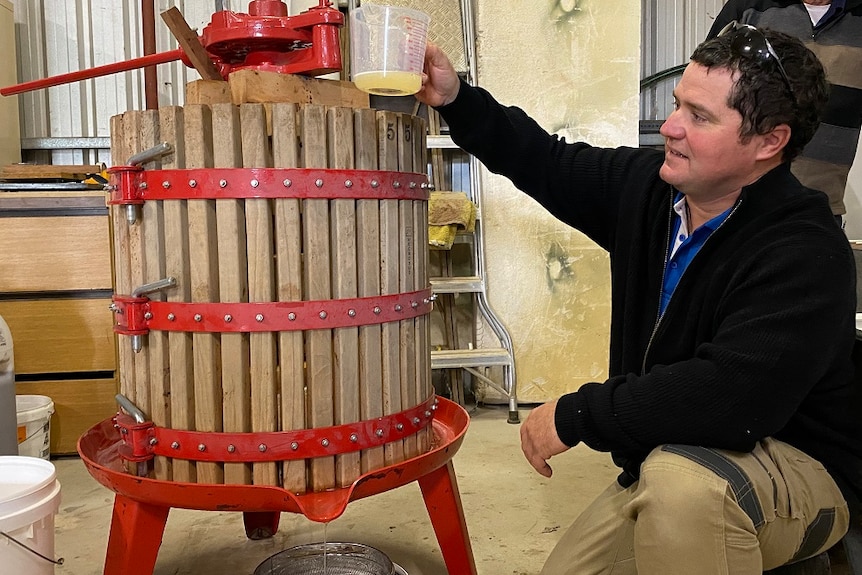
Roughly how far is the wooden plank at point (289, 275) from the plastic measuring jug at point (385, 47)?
6.5 inches

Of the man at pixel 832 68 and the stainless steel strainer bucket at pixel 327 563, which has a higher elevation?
the man at pixel 832 68

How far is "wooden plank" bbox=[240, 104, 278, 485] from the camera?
148 centimetres

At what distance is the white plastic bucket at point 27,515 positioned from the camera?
1.57m

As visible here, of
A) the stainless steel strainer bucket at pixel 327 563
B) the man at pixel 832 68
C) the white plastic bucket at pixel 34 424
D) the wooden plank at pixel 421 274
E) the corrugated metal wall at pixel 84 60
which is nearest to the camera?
the wooden plank at pixel 421 274

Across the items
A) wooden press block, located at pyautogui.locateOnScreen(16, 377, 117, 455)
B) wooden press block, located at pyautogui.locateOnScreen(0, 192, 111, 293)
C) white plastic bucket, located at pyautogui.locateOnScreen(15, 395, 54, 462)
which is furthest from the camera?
wooden press block, located at pyautogui.locateOnScreen(16, 377, 117, 455)

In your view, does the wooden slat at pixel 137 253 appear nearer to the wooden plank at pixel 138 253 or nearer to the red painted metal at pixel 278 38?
the wooden plank at pixel 138 253

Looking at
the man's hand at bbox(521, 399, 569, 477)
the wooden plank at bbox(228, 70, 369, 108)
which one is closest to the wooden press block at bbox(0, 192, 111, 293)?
the wooden plank at bbox(228, 70, 369, 108)

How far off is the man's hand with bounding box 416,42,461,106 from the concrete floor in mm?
1333

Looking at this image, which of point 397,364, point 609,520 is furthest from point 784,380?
point 397,364

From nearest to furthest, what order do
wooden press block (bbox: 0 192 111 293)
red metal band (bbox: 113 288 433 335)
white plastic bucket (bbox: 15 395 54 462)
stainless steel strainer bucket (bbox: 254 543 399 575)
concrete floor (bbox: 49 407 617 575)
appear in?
1. red metal band (bbox: 113 288 433 335)
2. stainless steel strainer bucket (bbox: 254 543 399 575)
3. concrete floor (bbox: 49 407 617 575)
4. white plastic bucket (bbox: 15 395 54 462)
5. wooden press block (bbox: 0 192 111 293)

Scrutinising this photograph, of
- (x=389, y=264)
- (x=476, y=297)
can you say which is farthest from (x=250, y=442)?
(x=476, y=297)

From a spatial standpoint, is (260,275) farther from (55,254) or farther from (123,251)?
(55,254)

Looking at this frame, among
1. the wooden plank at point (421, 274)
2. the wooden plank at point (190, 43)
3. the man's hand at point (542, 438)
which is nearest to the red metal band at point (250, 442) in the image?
the wooden plank at point (421, 274)

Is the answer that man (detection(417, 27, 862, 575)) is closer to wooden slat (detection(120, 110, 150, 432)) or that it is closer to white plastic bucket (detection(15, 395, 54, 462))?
wooden slat (detection(120, 110, 150, 432))
